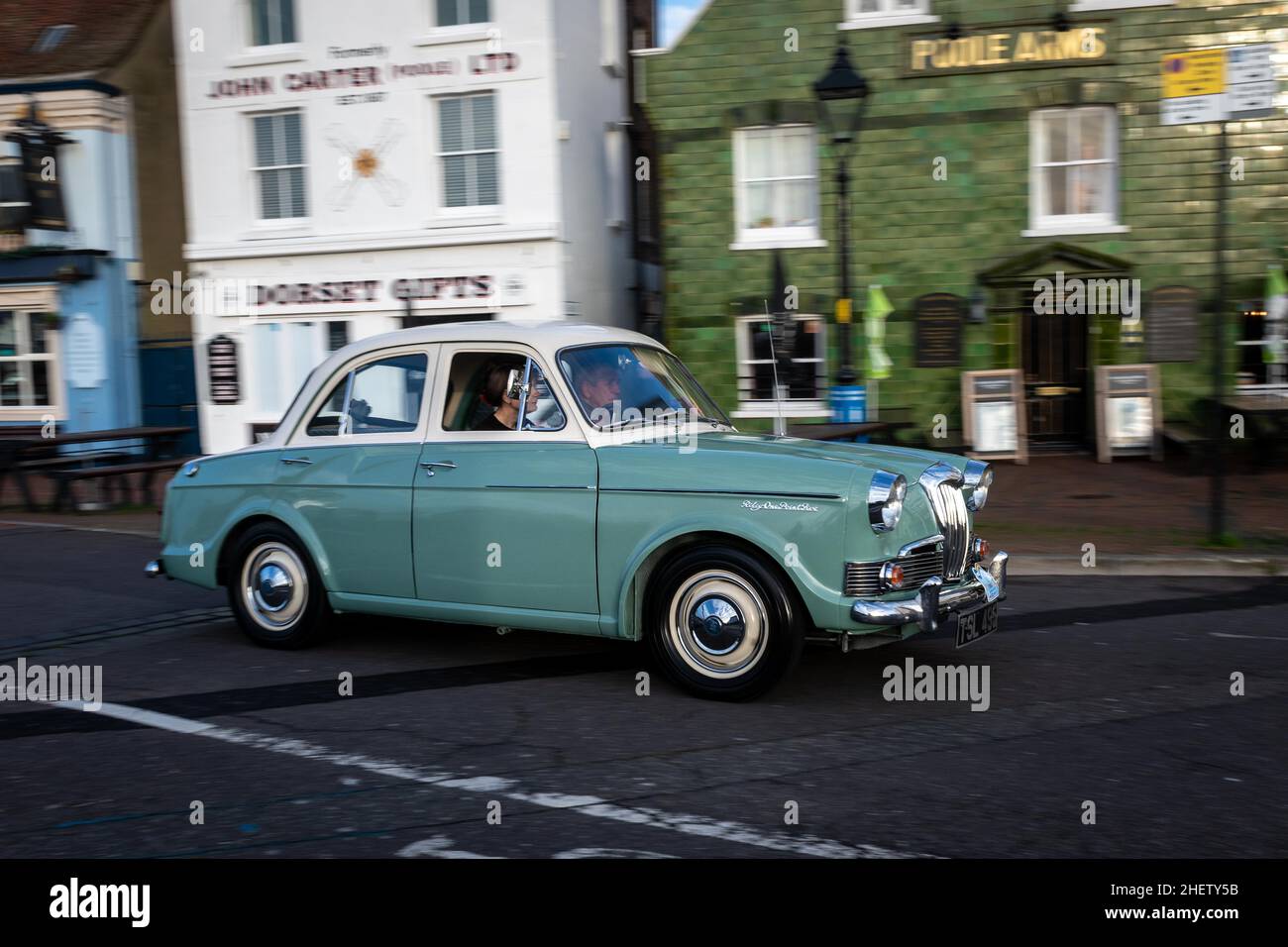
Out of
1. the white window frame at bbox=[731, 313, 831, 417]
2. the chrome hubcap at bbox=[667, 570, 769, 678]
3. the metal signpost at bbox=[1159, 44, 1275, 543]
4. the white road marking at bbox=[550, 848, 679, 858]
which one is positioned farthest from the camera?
the white window frame at bbox=[731, 313, 831, 417]

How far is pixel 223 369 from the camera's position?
855 inches

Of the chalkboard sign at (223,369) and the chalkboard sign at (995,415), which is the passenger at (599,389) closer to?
the chalkboard sign at (995,415)

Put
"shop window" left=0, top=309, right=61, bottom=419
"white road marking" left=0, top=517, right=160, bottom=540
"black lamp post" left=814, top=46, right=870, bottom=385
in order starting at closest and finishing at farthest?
"white road marking" left=0, top=517, right=160, bottom=540, "black lamp post" left=814, top=46, right=870, bottom=385, "shop window" left=0, top=309, right=61, bottom=419

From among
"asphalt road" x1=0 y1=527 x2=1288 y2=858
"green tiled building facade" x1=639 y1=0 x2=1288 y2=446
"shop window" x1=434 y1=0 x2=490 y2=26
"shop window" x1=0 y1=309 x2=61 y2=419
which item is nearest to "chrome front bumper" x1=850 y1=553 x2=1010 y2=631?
"asphalt road" x1=0 y1=527 x2=1288 y2=858

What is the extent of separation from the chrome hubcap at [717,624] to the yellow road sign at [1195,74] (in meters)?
6.74

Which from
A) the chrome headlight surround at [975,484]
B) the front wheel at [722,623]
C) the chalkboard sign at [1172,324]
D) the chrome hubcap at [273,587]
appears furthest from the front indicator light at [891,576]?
the chalkboard sign at [1172,324]

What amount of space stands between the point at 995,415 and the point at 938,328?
1.84m

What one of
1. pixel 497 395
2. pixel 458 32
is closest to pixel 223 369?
pixel 458 32

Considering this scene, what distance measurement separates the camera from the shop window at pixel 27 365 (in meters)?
22.5

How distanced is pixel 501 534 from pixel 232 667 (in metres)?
1.79

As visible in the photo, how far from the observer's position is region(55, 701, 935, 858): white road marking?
402cm

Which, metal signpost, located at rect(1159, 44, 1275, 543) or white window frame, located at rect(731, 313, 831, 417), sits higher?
metal signpost, located at rect(1159, 44, 1275, 543)

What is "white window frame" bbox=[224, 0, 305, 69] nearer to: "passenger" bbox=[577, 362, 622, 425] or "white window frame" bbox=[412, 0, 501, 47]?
"white window frame" bbox=[412, 0, 501, 47]

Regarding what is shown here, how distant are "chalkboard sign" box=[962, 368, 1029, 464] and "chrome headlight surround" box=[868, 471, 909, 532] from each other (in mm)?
12291
